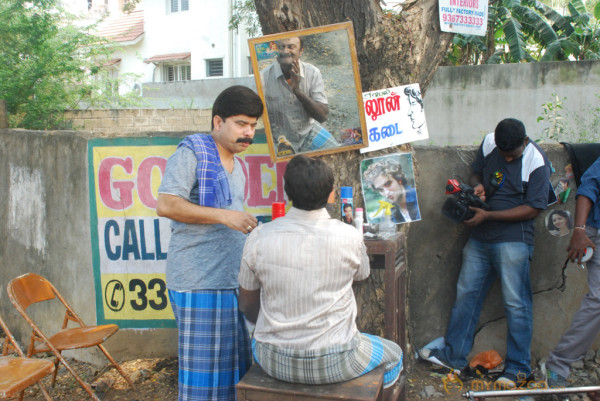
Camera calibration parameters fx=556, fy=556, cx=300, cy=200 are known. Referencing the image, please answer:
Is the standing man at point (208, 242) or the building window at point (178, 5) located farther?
the building window at point (178, 5)

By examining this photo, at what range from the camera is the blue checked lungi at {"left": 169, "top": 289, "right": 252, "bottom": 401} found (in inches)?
109

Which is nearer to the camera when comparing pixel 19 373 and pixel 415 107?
pixel 19 373

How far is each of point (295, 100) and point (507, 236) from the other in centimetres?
167

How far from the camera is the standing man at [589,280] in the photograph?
11.7ft

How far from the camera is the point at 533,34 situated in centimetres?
1307

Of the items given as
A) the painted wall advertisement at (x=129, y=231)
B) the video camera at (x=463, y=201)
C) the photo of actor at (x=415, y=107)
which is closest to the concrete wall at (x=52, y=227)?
the painted wall advertisement at (x=129, y=231)

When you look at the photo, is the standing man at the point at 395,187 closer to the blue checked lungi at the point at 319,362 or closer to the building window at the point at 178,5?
the blue checked lungi at the point at 319,362

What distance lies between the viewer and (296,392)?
7.80 feet

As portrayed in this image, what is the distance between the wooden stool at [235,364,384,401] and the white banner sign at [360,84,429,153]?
164 cm

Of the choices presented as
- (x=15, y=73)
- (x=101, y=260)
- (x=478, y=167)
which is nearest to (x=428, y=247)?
(x=478, y=167)

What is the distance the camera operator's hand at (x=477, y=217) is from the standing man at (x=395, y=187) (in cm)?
35

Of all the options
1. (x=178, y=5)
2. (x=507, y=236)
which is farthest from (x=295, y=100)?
(x=178, y=5)

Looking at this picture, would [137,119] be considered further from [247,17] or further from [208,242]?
[208,242]

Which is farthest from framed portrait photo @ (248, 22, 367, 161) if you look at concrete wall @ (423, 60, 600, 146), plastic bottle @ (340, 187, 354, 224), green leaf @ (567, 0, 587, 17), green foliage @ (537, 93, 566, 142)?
green leaf @ (567, 0, 587, 17)
